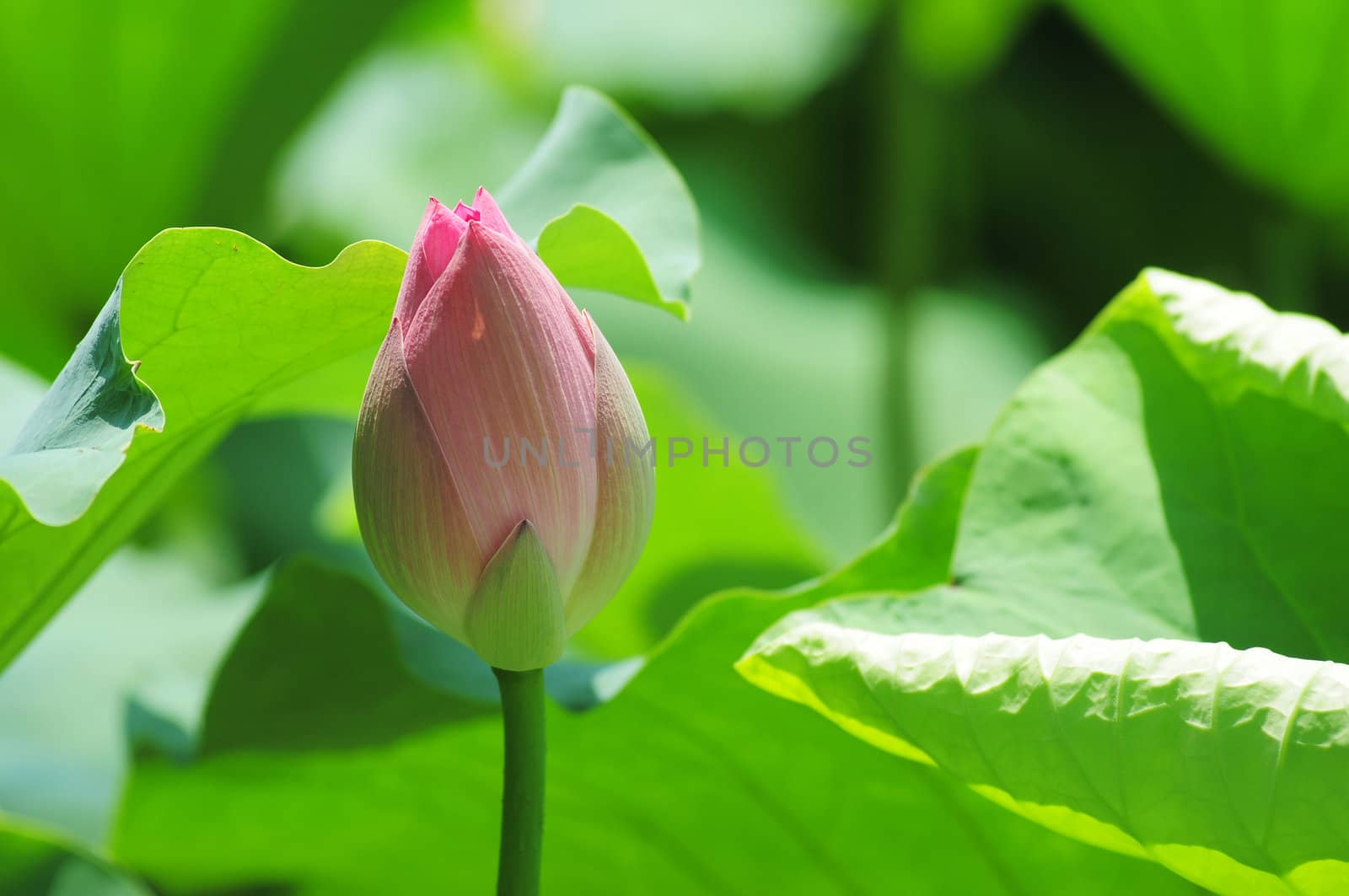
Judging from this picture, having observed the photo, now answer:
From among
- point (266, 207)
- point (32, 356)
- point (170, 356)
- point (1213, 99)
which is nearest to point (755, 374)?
point (266, 207)

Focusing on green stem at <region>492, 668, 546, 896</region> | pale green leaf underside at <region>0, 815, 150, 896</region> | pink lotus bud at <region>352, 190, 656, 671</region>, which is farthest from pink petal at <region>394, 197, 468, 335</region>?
pale green leaf underside at <region>0, 815, 150, 896</region>

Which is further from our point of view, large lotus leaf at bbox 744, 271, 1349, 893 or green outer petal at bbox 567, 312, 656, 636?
large lotus leaf at bbox 744, 271, 1349, 893

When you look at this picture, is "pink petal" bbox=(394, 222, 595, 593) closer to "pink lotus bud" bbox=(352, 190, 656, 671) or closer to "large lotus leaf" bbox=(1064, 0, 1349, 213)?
"pink lotus bud" bbox=(352, 190, 656, 671)

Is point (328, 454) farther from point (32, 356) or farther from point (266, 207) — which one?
point (266, 207)

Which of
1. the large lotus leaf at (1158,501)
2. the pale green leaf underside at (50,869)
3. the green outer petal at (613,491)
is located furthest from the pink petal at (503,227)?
the pale green leaf underside at (50,869)

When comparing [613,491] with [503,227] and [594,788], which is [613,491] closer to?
[503,227]

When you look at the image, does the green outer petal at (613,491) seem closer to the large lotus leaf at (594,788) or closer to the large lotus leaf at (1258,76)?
the large lotus leaf at (594,788)

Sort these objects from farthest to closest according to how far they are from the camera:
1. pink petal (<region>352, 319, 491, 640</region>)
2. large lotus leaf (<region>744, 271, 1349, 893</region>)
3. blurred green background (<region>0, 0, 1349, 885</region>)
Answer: blurred green background (<region>0, 0, 1349, 885</region>) → large lotus leaf (<region>744, 271, 1349, 893</region>) → pink petal (<region>352, 319, 491, 640</region>)
